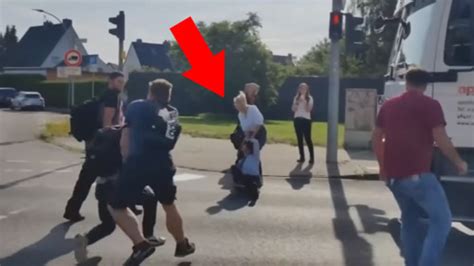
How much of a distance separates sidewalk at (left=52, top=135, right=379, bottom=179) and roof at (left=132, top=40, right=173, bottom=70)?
208 ft

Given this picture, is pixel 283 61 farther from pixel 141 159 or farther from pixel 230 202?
pixel 141 159

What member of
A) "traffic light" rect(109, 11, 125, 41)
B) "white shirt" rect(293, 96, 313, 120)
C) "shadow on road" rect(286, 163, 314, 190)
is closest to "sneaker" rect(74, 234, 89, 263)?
"shadow on road" rect(286, 163, 314, 190)

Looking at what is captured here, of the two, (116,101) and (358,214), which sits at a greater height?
(116,101)

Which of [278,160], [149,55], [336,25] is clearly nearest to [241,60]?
[278,160]

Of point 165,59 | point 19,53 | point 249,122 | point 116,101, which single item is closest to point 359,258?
point 116,101

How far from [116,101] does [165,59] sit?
7646 cm

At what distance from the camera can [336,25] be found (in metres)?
13.1

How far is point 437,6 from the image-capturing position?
20.8 feet

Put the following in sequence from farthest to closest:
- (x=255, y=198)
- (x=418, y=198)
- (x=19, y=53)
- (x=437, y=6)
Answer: (x=19, y=53) < (x=255, y=198) < (x=437, y=6) < (x=418, y=198)

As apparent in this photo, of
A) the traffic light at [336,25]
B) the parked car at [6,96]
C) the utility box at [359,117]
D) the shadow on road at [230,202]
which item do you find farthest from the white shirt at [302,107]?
the parked car at [6,96]

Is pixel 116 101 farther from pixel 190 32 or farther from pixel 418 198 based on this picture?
pixel 190 32

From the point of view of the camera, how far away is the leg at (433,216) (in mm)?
5109

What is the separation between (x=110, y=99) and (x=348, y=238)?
10.1 feet

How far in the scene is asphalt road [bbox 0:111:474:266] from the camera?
6.20 metres
